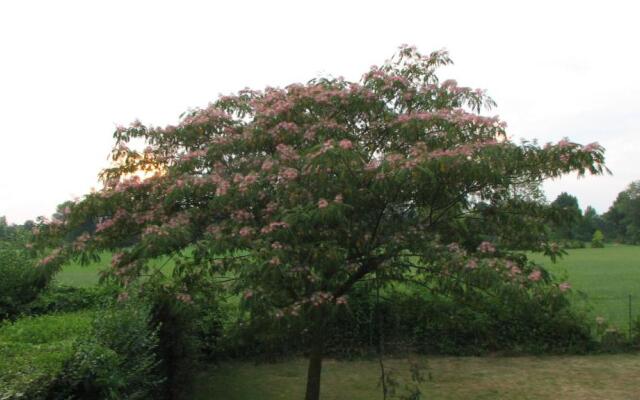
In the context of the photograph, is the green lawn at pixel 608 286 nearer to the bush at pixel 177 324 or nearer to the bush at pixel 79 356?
the bush at pixel 177 324

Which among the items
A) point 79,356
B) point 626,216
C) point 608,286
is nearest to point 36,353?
point 79,356

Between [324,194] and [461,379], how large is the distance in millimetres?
6484

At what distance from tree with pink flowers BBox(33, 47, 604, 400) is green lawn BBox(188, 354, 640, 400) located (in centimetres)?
292

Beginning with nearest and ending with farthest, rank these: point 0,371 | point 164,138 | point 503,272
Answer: point 0,371 < point 503,272 < point 164,138

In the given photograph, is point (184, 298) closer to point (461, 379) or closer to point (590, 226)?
point (461, 379)

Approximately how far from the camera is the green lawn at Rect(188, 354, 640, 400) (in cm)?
950

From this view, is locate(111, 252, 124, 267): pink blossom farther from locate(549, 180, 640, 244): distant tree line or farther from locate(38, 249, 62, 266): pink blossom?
locate(549, 180, 640, 244): distant tree line

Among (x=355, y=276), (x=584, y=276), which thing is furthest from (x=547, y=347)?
(x=584, y=276)

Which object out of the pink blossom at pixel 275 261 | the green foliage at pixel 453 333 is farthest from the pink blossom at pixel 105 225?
the green foliage at pixel 453 333

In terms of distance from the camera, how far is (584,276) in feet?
94.5

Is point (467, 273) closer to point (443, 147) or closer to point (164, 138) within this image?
point (443, 147)

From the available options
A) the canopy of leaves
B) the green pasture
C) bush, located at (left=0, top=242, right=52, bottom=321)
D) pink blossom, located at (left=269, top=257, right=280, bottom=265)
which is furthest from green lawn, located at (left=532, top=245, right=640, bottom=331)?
bush, located at (left=0, top=242, right=52, bottom=321)

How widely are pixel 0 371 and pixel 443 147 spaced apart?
4.27m

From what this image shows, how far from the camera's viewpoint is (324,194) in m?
5.37
